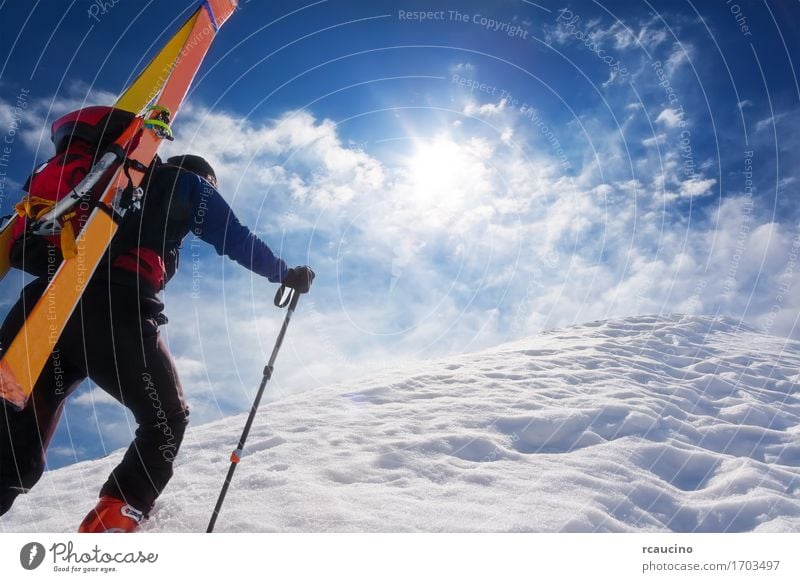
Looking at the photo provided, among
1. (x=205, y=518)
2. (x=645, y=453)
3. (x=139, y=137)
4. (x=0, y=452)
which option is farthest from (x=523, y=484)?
(x=139, y=137)

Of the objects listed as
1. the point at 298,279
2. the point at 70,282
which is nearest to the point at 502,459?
the point at 298,279

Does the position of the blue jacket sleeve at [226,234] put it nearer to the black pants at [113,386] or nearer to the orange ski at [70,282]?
the orange ski at [70,282]

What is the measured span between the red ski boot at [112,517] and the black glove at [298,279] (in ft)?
4.04

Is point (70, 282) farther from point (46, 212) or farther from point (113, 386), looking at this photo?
point (113, 386)

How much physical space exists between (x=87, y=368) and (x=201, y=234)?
31.0 inches

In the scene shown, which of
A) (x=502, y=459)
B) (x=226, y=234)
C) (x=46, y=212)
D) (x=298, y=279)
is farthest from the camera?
(x=502, y=459)

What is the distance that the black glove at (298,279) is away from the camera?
94.0 inches

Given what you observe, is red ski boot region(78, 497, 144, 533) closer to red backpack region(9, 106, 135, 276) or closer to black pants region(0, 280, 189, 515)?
black pants region(0, 280, 189, 515)

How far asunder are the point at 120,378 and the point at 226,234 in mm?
831

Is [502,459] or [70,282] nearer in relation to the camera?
[70,282]

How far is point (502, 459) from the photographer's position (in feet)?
9.93
